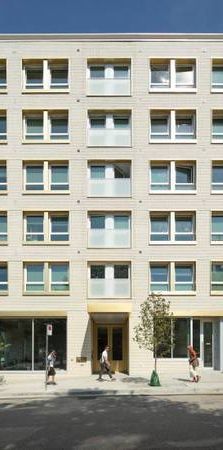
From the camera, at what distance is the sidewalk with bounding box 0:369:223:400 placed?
23328mm

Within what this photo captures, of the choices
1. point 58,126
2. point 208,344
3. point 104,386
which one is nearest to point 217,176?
point 208,344

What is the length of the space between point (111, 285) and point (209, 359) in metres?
6.59

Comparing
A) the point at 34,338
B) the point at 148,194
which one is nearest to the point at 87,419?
the point at 34,338

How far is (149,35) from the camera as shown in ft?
103

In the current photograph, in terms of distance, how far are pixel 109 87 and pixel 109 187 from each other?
568 cm

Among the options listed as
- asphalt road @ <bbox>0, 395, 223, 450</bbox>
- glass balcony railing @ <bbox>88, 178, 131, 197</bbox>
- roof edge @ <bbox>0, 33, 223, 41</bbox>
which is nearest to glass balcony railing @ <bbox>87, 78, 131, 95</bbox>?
roof edge @ <bbox>0, 33, 223, 41</bbox>

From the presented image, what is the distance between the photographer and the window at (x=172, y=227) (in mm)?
30781

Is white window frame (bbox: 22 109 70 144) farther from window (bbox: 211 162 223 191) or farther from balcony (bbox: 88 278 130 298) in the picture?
window (bbox: 211 162 223 191)

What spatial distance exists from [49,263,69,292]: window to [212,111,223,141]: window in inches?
433

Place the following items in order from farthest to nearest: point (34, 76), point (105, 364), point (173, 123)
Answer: point (34, 76)
point (173, 123)
point (105, 364)

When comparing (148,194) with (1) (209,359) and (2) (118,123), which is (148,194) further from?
(1) (209,359)

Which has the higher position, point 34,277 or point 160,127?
point 160,127

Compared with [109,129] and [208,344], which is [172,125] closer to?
[109,129]

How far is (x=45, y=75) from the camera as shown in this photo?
31.6 meters
